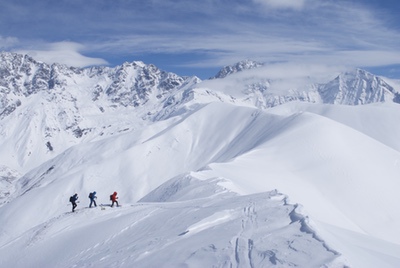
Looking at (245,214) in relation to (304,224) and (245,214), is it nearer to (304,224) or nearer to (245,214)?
(245,214)

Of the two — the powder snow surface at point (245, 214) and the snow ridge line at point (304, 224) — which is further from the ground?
the snow ridge line at point (304, 224)

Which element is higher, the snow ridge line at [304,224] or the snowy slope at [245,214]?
the snow ridge line at [304,224]

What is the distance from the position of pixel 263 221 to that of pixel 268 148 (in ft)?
210

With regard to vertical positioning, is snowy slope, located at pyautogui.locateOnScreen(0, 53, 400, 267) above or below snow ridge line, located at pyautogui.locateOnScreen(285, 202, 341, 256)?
below

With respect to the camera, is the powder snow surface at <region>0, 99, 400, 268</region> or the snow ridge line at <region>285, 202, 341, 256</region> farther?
the powder snow surface at <region>0, 99, 400, 268</region>

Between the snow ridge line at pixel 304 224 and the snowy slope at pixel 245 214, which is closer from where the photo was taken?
the snow ridge line at pixel 304 224

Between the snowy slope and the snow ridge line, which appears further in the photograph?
the snowy slope

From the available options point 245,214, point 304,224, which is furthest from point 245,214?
point 304,224

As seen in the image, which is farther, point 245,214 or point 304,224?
point 245,214

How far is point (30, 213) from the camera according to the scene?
3873 inches

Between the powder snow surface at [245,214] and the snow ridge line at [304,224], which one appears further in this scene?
the powder snow surface at [245,214]

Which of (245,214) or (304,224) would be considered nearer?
(304,224)

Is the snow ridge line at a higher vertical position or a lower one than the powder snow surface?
higher

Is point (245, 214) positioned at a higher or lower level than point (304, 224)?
lower
